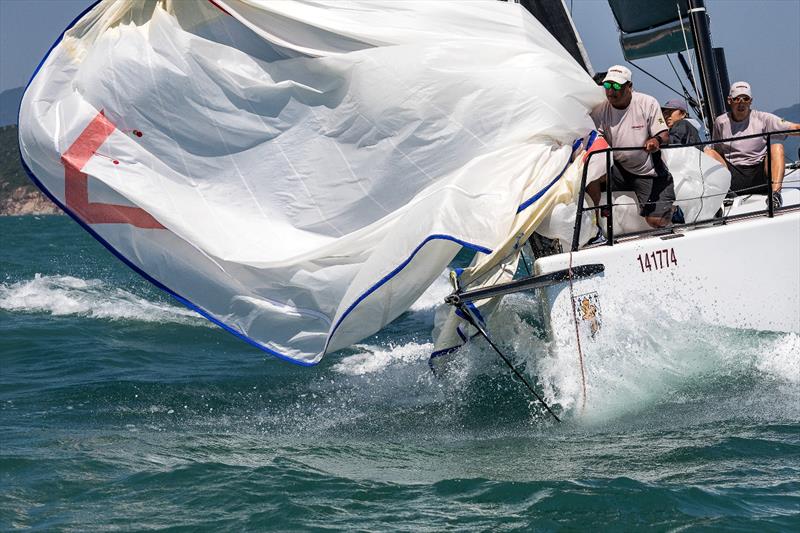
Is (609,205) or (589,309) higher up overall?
(609,205)

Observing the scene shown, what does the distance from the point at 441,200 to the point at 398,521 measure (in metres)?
2.27

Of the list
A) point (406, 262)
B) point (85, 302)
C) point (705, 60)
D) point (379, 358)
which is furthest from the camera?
point (85, 302)

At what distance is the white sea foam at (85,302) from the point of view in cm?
1231

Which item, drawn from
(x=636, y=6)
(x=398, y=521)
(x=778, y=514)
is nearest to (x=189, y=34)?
(x=398, y=521)

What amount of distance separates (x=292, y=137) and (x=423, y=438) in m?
2.37

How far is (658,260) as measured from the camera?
21.9ft

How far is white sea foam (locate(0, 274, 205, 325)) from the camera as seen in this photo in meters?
12.3

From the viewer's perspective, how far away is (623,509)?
4.76m

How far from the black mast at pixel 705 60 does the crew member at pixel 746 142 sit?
0.99m

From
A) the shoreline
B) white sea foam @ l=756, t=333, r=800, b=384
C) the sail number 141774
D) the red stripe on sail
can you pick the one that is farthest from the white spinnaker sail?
the shoreline

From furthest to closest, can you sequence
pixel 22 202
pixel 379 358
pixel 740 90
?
pixel 22 202, pixel 379 358, pixel 740 90

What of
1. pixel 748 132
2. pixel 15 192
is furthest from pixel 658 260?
pixel 15 192

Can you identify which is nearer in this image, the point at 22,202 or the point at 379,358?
the point at 379,358

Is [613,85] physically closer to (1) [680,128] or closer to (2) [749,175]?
(1) [680,128]
